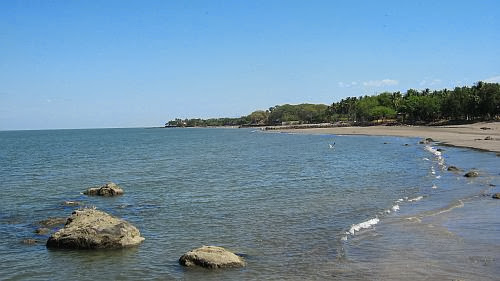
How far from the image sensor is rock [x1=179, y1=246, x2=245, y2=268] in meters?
14.5

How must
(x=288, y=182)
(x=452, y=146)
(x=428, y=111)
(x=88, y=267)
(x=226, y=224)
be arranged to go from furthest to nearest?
(x=428, y=111) < (x=452, y=146) < (x=288, y=182) < (x=226, y=224) < (x=88, y=267)

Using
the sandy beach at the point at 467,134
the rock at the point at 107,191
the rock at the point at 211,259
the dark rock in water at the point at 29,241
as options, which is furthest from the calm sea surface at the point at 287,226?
the sandy beach at the point at 467,134

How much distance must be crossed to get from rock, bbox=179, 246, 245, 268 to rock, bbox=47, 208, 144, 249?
3.42 m

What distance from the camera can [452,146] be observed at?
6862cm

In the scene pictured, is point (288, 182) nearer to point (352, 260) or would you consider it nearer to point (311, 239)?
point (311, 239)

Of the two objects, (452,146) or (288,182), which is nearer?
(288,182)

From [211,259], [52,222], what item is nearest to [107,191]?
[52,222]

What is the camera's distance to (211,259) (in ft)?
47.8

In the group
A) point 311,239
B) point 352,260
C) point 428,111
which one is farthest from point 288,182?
point 428,111

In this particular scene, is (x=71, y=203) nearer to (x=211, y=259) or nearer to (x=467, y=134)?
(x=211, y=259)

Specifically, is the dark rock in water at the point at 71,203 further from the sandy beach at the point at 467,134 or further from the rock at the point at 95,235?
the sandy beach at the point at 467,134

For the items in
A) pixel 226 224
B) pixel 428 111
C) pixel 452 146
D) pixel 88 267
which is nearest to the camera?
pixel 88 267

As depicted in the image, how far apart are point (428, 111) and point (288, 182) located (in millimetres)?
124298

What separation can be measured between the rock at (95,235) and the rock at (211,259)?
3416mm
